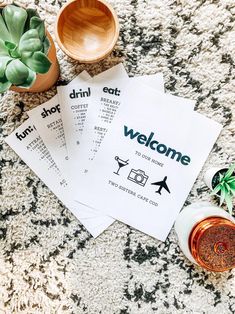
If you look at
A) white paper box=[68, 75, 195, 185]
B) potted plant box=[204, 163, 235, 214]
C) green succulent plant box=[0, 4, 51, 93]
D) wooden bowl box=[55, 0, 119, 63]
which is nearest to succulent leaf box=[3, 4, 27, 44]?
green succulent plant box=[0, 4, 51, 93]

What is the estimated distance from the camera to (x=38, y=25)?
31.6 inches

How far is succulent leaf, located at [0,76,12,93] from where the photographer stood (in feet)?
2.65

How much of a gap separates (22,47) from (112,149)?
1.01ft

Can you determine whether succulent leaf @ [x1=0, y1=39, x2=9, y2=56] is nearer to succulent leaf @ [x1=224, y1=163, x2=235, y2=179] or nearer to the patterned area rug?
the patterned area rug

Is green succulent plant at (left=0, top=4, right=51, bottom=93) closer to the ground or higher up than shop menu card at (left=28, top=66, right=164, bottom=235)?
higher up

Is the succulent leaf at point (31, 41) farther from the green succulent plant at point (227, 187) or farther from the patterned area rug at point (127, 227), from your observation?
the green succulent plant at point (227, 187)

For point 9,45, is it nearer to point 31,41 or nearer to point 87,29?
point 31,41

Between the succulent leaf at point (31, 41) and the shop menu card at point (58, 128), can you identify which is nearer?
the succulent leaf at point (31, 41)

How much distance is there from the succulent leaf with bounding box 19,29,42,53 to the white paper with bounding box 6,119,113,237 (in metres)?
0.23

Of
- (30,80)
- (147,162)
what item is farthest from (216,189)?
(30,80)

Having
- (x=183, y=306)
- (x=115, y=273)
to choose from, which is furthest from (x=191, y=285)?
(x=115, y=273)

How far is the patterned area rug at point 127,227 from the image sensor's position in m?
0.97

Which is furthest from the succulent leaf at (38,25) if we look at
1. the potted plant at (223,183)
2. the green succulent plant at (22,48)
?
the potted plant at (223,183)

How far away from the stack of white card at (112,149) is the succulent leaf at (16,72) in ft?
0.61
